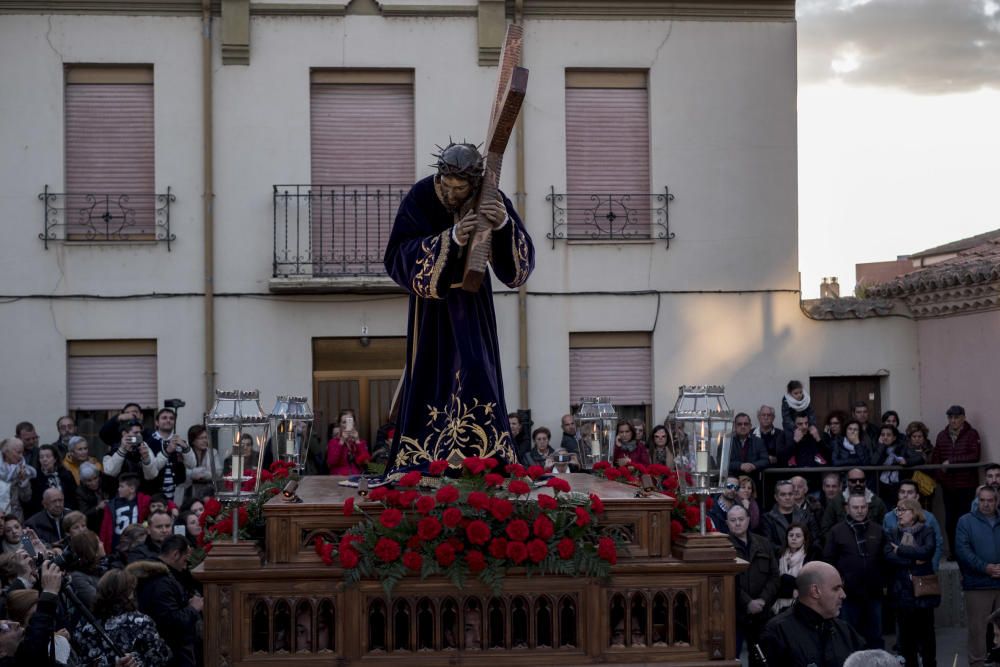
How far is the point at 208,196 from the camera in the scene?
46.1 feet

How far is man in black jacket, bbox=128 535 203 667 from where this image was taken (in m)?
6.49

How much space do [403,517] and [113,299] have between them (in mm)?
9685

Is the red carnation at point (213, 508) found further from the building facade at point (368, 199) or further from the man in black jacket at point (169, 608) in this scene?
the building facade at point (368, 199)

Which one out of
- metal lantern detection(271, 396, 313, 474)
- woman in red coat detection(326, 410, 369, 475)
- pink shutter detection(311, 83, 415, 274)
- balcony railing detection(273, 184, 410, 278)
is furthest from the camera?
pink shutter detection(311, 83, 415, 274)

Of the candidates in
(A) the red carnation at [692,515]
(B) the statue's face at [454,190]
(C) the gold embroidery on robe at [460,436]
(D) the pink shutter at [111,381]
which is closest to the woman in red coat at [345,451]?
(D) the pink shutter at [111,381]

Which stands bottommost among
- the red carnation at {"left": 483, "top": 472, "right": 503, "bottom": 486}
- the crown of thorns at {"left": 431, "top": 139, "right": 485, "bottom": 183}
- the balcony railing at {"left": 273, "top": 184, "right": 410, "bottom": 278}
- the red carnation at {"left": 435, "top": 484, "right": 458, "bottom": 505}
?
the red carnation at {"left": 435, "top": 484, "right": 458, "bottom": 505}

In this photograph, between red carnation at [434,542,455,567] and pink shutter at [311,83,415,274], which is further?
pink shutter at [311,83,415,274]

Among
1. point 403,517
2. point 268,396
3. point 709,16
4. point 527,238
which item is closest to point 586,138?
point 709,16

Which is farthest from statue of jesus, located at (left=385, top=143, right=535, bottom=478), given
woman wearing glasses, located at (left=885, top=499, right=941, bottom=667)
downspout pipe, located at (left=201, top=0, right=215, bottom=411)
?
downspout pipe, located at (left=201, top=0, right=215, bottom=411)

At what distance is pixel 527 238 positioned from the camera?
19.4 ft

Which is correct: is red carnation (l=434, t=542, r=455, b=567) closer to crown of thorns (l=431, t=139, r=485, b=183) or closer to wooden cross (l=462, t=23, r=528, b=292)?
wooden cross (l=462, t=23, r=528, b=292)

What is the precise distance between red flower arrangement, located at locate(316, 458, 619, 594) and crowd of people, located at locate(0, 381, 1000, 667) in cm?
70

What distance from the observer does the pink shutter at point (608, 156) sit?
48.2 ft

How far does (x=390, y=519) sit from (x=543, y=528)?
0.58m
